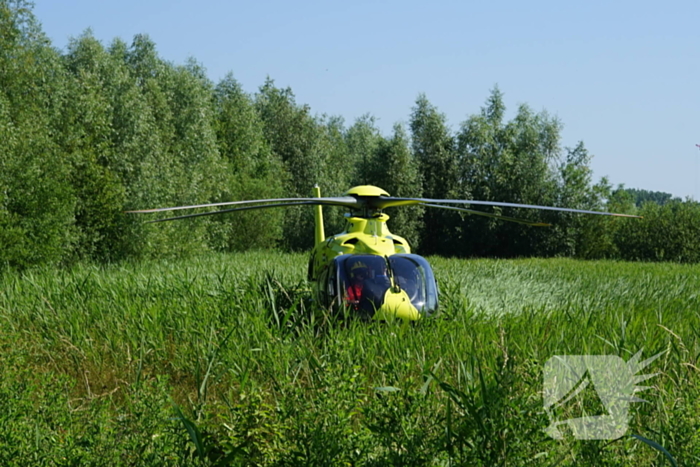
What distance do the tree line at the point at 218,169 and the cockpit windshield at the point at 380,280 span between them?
36.8 feet

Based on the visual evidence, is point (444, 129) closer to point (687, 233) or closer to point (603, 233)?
point (603, 233)

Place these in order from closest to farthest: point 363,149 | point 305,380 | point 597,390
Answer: point 597,390
point 305,380
point 363,149

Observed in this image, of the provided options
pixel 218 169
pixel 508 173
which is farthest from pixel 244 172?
pixel 508 173

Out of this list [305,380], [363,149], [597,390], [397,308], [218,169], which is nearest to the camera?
[597,390]

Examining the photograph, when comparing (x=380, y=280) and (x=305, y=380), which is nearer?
(x=305, y=380)

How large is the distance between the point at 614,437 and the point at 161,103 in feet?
107

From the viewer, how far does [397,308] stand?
22.9 feet

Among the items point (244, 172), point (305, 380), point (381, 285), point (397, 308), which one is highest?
point (244, 172)

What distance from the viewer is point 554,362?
16.1 feet

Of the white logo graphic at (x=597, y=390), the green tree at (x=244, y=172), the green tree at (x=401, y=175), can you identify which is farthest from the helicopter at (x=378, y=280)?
the green tree at (x=401, y=175)

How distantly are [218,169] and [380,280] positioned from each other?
2712 centimetres

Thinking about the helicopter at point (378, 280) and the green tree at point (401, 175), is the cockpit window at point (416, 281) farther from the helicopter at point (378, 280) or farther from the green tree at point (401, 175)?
the green tree at point (401, 175)

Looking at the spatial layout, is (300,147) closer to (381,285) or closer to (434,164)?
(434,164)

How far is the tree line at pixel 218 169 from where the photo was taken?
61.3 ft
